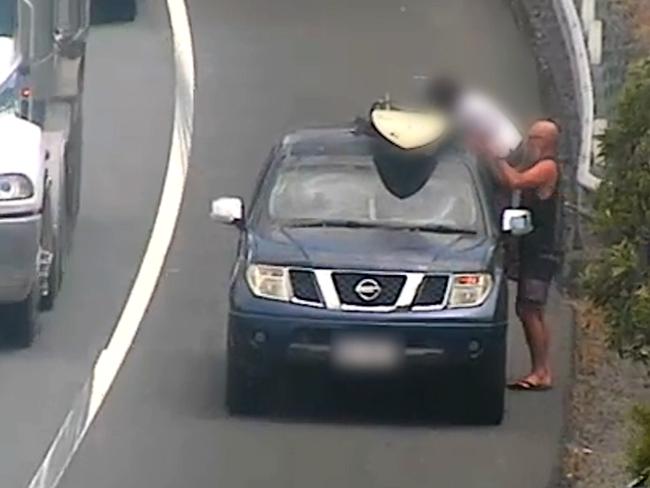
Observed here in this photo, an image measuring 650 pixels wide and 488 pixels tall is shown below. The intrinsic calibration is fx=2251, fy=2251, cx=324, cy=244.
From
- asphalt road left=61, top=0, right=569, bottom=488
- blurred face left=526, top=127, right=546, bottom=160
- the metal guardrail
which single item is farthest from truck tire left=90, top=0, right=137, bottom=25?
blurred face left=526, top=127, right=546, bottom=160

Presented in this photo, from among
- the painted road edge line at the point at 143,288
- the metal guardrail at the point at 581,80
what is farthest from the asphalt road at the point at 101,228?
the metal guardrail at the point at 581,80

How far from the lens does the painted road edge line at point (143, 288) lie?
12.4 m

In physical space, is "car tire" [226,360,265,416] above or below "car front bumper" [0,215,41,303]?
below

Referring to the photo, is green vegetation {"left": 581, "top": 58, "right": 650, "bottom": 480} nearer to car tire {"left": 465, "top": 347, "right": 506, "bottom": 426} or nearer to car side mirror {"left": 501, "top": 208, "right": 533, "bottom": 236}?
car tire {"left": 465, "top": 347, "right": 506, "bottom": 426}

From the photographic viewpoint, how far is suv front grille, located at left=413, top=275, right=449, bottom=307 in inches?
516

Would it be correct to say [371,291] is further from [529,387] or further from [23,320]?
[23,320]

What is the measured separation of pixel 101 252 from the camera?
55.7ft

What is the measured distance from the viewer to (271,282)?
1323 centimetres

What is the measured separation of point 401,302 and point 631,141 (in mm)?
4103

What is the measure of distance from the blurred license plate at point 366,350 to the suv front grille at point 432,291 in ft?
1.08

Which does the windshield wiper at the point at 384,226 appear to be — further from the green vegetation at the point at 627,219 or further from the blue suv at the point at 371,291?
the green vegetation at the point at 627,219

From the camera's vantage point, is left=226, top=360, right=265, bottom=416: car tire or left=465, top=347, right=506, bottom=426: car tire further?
left=226, top=360, right=265, bottom=416: car tire

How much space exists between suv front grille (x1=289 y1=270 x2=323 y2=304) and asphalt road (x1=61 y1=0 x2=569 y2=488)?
733 millimetres

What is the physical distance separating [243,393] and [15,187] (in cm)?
204
